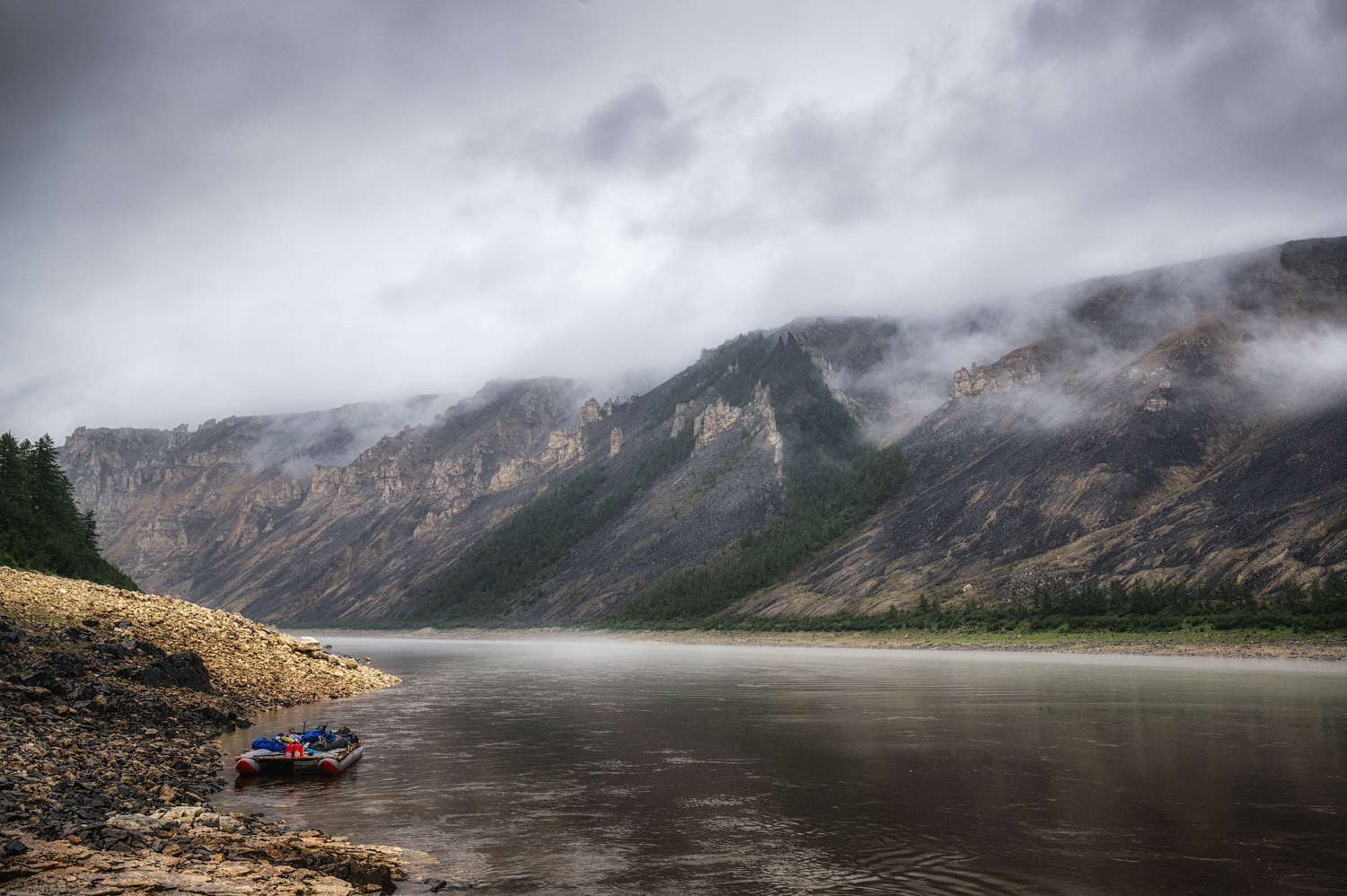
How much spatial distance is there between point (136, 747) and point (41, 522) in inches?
3018

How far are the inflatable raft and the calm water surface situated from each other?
0.71 m

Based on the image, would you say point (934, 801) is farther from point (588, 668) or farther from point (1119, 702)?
point (588, 668)

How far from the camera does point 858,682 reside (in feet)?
242

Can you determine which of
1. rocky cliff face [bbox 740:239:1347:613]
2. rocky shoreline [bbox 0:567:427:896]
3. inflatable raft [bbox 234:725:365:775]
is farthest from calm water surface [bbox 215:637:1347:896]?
rocky cliff face [bbox 740:239:1347:613]

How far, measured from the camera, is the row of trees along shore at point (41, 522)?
81.2 metres

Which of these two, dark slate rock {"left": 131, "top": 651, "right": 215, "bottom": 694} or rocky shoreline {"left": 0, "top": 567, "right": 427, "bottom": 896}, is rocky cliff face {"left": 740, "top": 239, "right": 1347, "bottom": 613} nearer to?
dark slate rock {"left": 131, "top": 651, "right": 215, "bottom": 694}

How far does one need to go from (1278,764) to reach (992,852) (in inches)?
734

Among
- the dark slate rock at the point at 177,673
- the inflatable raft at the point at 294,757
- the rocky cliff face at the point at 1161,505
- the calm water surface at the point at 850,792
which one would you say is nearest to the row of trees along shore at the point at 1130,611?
the rocky cliff face at the point at 1161,505

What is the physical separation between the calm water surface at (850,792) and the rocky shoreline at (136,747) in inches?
91.6

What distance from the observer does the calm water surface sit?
66.7 ft

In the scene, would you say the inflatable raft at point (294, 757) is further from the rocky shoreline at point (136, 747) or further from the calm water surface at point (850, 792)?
the rocky shoreline at point (136, 747)

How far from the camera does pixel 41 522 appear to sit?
3590 inches

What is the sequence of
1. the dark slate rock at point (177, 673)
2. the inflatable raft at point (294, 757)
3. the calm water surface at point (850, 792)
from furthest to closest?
the dark slate rock at point (177, 673)
the inflatable raft at point (294, 757)
the calm water surface at point (850, 792)

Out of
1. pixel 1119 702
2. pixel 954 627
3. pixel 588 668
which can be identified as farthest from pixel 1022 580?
pixel 1119 702
